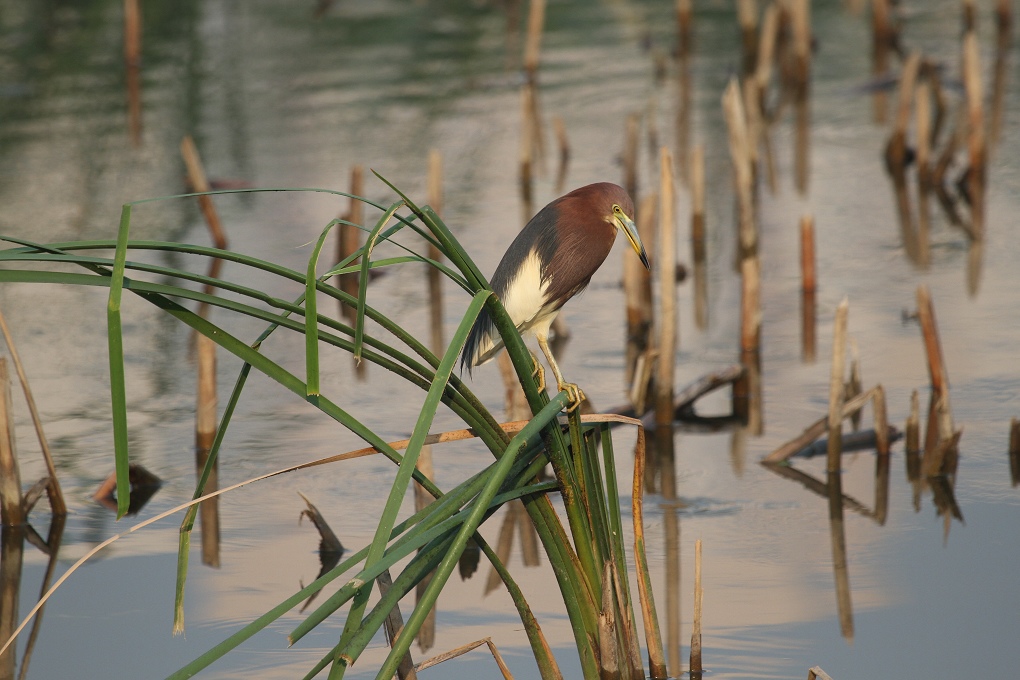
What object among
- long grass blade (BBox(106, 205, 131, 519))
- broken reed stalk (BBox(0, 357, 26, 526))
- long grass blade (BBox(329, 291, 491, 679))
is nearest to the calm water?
broken reed stalk (BBox(0, 357, 26, 526))

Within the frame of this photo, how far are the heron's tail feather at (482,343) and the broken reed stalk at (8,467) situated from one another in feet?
6.28

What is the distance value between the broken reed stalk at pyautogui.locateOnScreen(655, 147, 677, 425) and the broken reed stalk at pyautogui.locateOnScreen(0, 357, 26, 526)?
105 inches

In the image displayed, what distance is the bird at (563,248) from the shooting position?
325cm

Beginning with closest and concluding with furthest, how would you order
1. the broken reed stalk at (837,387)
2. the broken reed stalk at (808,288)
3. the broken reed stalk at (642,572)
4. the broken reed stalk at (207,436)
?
the broken reed stalk at (642,572) < the broken reed stalk at (837,387) < the broken reed stalk at (207,436) < the broken reed stalk at (808,288)

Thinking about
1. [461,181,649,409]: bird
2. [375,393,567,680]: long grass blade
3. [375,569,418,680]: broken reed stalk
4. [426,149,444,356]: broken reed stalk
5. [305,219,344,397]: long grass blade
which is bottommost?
[426,149,444,356]: broken reed stalk

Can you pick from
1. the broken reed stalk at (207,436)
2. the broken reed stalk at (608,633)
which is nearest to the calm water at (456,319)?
the broken reed stalk at (207,436)

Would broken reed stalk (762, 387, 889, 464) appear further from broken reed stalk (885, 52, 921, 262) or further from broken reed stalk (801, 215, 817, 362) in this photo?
broken reed stalk (885, 52, 921, 262)

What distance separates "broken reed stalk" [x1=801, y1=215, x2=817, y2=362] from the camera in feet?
22.6

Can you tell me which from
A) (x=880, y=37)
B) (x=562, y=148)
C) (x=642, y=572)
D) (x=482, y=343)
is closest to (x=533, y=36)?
(x=562, y=148)

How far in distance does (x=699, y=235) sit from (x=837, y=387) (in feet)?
11.5

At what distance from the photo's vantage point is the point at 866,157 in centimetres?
1070

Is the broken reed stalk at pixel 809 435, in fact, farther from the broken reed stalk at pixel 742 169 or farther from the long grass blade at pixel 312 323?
the long grass blade at pixel 312 323

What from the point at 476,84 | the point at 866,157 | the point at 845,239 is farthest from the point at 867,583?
the point at 476,84

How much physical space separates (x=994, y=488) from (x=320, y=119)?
8535mm
